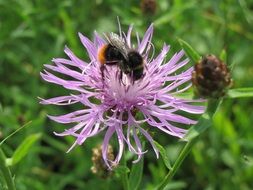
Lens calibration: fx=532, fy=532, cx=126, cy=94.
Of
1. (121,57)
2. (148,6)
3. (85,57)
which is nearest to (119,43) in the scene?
(121,57)

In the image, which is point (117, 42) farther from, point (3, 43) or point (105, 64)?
point (3, 43)

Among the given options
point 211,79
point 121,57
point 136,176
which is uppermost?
point 121,57

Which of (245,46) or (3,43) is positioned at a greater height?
(3,43)

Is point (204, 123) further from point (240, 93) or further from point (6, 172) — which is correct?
point (6, 172)

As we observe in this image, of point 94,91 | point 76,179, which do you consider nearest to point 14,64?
point 76,179

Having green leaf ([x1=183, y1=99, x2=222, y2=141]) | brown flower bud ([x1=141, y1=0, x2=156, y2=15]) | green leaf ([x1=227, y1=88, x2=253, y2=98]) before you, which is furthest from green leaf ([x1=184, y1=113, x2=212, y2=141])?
brown flower bud ([x1=141, y1=0, x2=156, y2=15])

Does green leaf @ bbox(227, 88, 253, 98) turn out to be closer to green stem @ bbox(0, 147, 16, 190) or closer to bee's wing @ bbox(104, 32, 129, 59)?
bee's wing @ bbox(104, 32, 129, 59)

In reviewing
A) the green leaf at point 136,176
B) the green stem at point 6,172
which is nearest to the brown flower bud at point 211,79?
the green leaf at point 136,176
